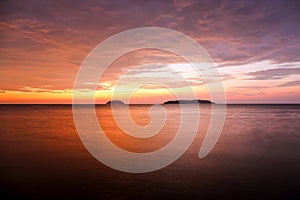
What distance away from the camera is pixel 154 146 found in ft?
58.0

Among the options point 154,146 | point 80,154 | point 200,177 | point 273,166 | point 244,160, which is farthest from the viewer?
point 154,146

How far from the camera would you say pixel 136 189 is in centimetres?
917

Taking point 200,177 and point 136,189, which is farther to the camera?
point 200,177

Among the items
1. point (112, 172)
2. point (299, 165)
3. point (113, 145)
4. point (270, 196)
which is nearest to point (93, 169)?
point (112, 172)

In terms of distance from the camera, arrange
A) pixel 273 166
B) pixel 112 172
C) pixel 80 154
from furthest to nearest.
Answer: pixel 80 154 < pixel 273 166 < pixel 112 172

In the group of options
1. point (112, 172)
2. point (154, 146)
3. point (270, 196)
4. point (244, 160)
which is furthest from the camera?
point (154, 146)

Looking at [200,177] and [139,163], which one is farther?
[139,163]

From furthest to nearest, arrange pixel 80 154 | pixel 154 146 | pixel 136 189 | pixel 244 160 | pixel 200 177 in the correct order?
pixel 154 146
pixel 80 154
pixel 244 160
pixel 200 177
pixel 136 189

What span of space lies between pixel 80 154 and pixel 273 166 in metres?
10.8

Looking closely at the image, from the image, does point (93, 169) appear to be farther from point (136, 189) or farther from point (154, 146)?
point (154, 146)

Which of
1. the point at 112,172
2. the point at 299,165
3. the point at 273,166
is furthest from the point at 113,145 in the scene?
the point at 299,165

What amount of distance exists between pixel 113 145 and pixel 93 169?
6.48 meters

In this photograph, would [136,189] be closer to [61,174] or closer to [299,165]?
[61,174]

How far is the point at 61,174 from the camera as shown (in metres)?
10.8
